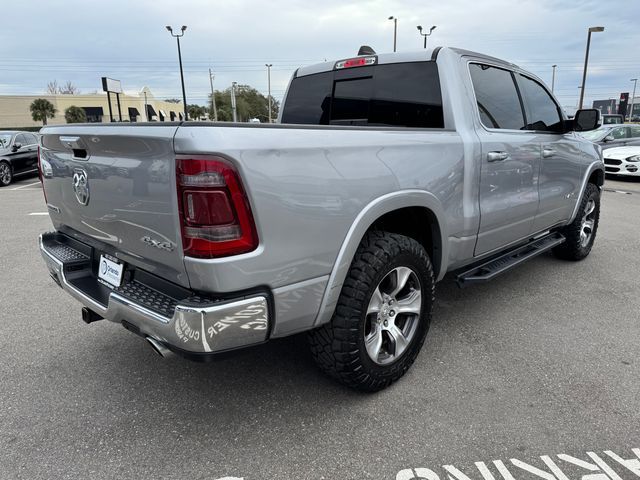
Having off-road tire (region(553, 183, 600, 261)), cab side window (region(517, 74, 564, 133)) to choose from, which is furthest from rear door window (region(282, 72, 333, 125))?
off-road tire (region(553, 183, 600, 261))

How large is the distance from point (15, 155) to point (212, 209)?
14.0 m

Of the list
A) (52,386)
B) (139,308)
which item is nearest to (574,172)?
(139,308)

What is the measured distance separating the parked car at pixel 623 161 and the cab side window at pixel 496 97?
35.8ft

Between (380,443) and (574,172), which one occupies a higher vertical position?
(574,172)

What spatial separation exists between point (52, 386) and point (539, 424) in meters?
2.71

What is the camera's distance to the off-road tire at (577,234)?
192 inches

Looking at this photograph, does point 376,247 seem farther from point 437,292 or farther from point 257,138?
point 437,292

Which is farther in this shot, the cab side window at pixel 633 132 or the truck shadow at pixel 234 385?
the cab side window at pixel 633 132

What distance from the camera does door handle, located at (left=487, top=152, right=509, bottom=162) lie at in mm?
3145

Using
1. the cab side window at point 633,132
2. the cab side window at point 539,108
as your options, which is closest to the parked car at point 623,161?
the cab side window at point 633,132

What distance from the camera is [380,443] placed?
2260 mm

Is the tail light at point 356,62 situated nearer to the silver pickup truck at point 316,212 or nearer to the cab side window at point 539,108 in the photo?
the silver pickup truck at point 316,212

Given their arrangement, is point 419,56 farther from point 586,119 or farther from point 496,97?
point 586,119

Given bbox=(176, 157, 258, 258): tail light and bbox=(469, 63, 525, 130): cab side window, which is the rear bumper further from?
bbox=(469, 63, 525, 130): cab side window
